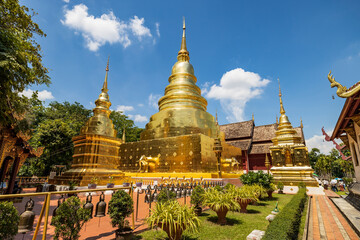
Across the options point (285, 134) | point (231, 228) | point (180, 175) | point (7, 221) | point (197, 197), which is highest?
point (285, 134)

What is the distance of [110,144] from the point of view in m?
13.7

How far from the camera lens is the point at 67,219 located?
3.49 metres

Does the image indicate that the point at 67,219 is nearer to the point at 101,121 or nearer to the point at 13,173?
the point at 13,173

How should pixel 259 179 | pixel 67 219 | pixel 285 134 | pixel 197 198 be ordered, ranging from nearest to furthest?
pixel 67 219 → pixel 197 198 → pixel 259 179 → pixel 285 134

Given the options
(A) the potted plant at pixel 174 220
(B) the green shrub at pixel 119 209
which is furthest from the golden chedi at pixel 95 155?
(A) the potted plant at pixel 174 220

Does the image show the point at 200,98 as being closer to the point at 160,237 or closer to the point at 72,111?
the point at 160,237

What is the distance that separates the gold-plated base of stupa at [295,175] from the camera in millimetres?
16794

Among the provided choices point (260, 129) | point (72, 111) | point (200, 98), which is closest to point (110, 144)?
point (200, 98)

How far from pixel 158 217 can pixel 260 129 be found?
96.8ft

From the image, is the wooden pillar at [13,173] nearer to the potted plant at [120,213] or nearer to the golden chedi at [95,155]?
the golden chedi at [95,155]

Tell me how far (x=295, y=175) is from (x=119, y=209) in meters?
18.0

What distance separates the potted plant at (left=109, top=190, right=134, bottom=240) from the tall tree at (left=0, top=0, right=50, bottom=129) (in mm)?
4153

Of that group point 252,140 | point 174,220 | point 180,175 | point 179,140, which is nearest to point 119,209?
point 174,220

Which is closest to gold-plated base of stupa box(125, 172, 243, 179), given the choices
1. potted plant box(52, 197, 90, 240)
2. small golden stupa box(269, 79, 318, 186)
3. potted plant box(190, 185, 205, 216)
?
small golden stupa box(269, 79, 318, 186)
